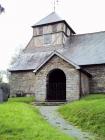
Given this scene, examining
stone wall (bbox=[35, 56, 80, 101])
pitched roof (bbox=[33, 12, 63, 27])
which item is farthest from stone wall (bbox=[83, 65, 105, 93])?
pitched roof (bbox=[33, 12, 63, 27])

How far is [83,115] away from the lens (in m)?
15.6

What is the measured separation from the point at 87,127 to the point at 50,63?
520 inches

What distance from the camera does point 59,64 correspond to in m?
26.2

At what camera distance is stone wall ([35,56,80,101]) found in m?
25.0

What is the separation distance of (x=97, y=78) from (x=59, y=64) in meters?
4.56

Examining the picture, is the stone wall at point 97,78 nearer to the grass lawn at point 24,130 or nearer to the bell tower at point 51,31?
the bell tower at point 51,31

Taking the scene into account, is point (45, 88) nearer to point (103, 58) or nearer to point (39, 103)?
point (39, 103)

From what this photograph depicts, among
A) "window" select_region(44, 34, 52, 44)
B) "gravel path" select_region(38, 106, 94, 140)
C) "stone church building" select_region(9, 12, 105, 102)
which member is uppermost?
"window" select_region(44, 34, 52, 44)

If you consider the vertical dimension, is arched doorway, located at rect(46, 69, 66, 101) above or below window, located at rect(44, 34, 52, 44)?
below

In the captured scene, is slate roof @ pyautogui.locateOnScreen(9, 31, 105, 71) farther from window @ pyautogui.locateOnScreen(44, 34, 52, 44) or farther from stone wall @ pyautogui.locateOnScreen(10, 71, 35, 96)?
window @ pyautogui.locateOnScreen(44, 34, 52, 44)

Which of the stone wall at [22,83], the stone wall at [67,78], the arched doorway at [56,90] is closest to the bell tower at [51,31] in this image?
the stone wall at [22,83]

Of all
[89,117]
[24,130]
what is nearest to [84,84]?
[89,117]

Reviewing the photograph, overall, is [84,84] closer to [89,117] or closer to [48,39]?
[48,39]

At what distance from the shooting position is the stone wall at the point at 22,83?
31.7m
